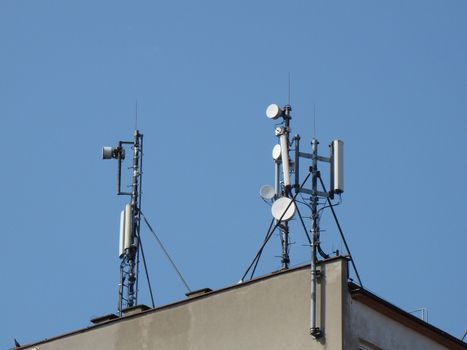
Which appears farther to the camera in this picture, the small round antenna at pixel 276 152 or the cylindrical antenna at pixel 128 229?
the cylindrical antenna at pixel 128 229

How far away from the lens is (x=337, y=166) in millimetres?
41406

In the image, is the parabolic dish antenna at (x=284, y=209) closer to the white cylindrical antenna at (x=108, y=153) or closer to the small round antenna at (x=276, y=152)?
the small round antenna at (x=276, y=152)

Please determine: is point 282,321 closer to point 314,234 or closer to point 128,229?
point 314,234

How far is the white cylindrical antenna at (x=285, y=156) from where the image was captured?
4344cm

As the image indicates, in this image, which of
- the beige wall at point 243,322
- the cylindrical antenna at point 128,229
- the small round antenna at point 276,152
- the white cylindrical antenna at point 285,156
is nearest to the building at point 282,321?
the beige wall at point 243,322

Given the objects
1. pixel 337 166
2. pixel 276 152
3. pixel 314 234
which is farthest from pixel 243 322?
→ pixel 276 152

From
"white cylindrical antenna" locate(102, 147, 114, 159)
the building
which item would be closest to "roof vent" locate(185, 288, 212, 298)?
the building

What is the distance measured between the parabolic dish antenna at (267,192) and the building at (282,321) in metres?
5.57

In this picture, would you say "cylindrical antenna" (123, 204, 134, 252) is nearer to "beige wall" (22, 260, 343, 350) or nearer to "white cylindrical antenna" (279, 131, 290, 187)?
"white cylindrical antenna" (279, 131, 290, 187)

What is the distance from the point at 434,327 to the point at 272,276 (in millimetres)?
4184

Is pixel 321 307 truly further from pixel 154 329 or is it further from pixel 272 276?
pixel 154 329

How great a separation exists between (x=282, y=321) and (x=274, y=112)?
8864 mm

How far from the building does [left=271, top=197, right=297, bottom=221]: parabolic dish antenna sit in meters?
3.44

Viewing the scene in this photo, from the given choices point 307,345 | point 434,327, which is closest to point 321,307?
point 307,345
